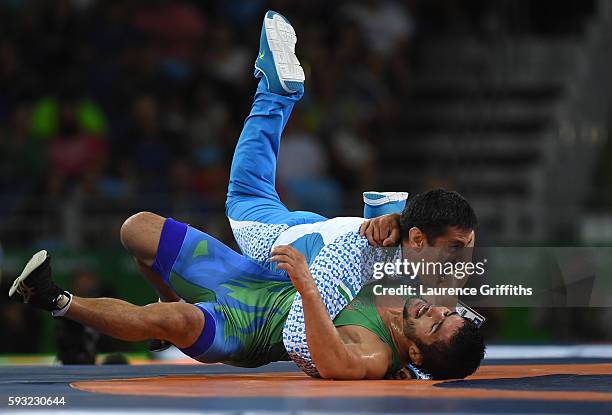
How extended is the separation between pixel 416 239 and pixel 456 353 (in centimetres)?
42

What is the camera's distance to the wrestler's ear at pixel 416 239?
3.74 meters

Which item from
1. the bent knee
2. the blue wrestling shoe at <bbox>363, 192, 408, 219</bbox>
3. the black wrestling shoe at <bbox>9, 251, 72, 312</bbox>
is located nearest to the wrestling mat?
the black wrestling shoe at <bbox>9, 251, 72, 312</bbox>

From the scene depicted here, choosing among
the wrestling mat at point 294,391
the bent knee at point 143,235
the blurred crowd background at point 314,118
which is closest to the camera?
the wrestling mat at point 294,391

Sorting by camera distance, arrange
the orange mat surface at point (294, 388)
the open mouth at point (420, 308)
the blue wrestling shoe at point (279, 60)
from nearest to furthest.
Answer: the orange mat surface at point (294, 388) → the open mouth at point (420, 308) → the blue wrestling shoe at point (279, 60)

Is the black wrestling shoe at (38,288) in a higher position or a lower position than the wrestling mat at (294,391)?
higher

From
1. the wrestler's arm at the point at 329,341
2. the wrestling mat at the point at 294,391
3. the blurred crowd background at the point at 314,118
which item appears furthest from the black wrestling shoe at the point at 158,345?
the blurred crowd background at the point at 314,118

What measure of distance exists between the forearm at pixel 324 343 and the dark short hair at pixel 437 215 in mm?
498

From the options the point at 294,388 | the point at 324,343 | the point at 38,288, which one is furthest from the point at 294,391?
the point at 38,288

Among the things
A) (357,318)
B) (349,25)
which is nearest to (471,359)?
(357,318)

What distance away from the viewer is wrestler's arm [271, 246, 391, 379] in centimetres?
341

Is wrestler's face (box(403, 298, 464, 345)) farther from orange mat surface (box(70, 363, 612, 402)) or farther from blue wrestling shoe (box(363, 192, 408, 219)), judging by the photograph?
blue wrestling shoe (box(363, 192, 408, 219))

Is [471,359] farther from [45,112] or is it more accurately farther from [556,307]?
[45,112]

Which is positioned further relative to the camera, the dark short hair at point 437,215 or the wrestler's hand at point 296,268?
the dark short hair at point 437,215

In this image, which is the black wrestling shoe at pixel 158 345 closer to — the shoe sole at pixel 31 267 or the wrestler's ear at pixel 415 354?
the shoe sole at pixel 31 267
